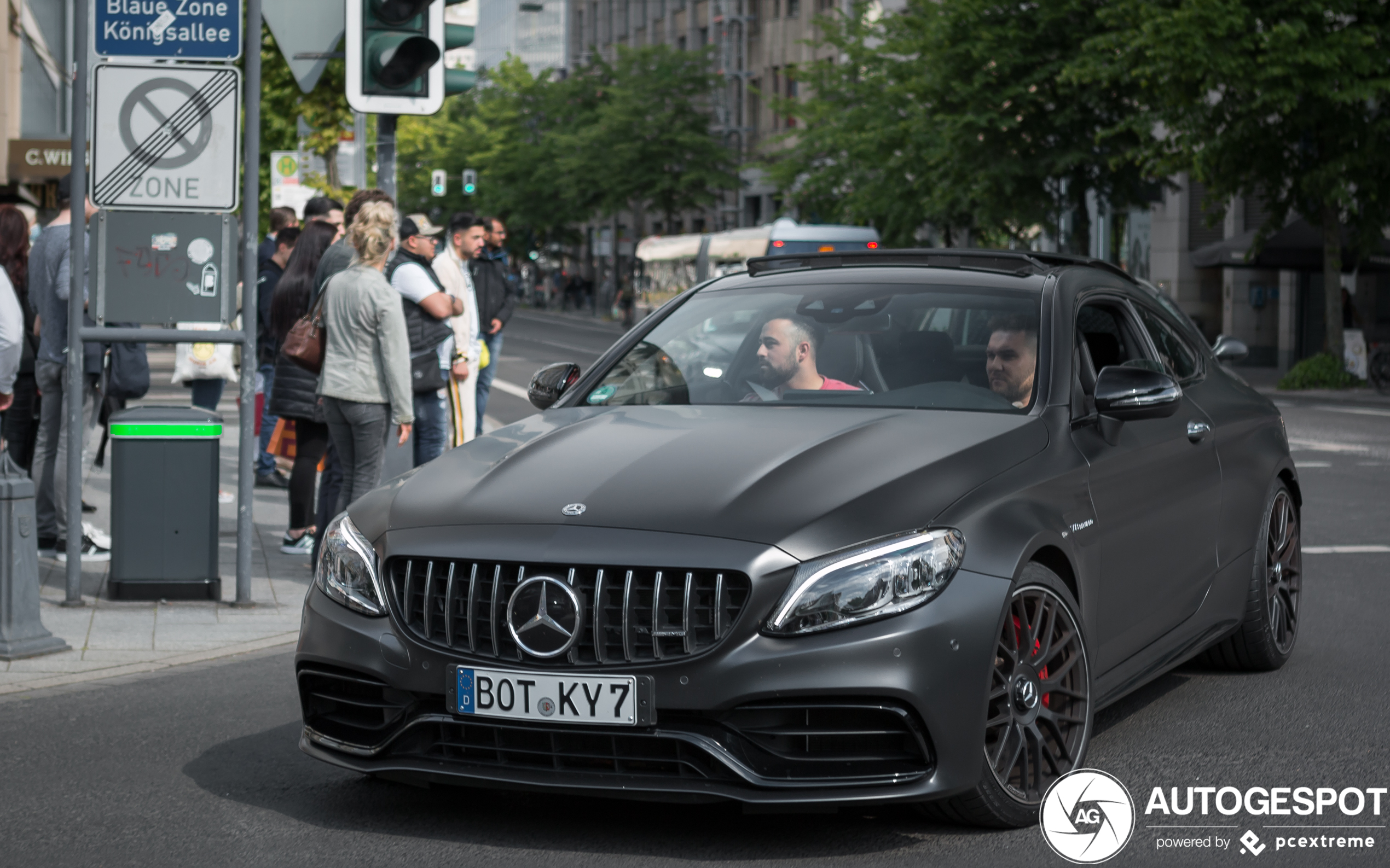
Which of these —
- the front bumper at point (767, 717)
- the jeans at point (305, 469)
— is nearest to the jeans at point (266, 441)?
the jeans at point (305, 469)

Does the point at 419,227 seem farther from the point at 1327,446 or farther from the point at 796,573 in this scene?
the point at 1327,446

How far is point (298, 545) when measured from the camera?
33.5ft

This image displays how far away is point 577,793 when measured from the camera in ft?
14.4

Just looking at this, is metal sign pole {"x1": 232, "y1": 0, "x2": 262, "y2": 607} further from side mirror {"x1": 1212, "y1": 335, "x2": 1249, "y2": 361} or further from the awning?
the awning

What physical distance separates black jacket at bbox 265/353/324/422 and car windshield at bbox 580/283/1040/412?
4.16 m

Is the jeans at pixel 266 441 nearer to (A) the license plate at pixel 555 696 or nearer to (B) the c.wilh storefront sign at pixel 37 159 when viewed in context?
(A) the license plate at pixel 555 696

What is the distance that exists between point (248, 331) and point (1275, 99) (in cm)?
2044

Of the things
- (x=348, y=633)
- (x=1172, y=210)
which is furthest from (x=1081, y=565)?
(x=1172, y=210)

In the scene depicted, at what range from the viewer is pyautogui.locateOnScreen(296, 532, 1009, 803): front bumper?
4.23m

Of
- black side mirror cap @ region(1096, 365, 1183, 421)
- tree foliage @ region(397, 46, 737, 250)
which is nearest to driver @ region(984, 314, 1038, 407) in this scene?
black side mirror cap @ region(1096, 365, 1183, 421)

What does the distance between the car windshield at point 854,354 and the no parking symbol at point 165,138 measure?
3187 millimetres

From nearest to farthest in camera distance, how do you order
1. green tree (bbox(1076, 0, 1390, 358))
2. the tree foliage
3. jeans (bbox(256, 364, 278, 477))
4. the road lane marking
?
jeans (bbox(256, 364, 278, 477)), the road lane marking, green tree (bbox(1076, 0, 1390, 358)), the tree foliage

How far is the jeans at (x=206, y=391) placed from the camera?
12.1 metres

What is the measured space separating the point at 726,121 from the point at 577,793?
57.0 meters
